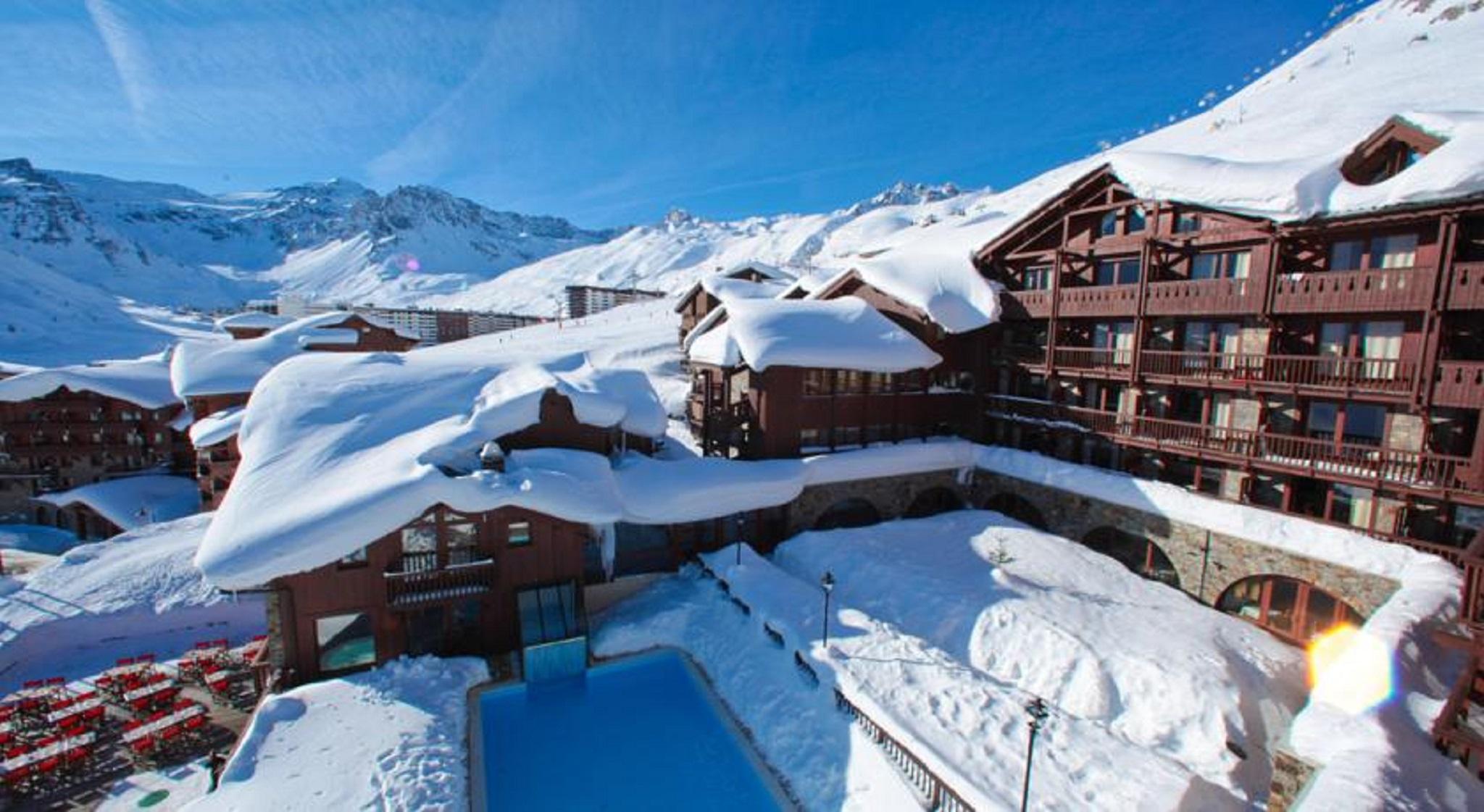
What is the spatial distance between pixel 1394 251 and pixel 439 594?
25166 millimetres

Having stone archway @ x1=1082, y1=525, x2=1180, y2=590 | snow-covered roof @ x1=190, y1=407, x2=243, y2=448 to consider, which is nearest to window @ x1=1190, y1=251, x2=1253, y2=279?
stone archway @ x1=1082, y1=525, x2=1180, y2=590

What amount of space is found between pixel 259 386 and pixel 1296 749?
908 inches

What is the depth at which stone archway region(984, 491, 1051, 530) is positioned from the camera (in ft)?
68.3

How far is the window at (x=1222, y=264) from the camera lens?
17375 millimetres

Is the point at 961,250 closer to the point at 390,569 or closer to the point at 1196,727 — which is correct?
the point at 1196,727

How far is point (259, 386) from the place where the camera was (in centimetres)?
1547

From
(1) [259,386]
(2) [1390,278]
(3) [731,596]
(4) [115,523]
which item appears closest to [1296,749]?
(3) [731,596]

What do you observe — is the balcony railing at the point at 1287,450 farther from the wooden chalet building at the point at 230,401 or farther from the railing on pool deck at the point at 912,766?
the wooden chalet building at the point at 230,401

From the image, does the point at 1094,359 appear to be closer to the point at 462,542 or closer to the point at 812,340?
the point at 812,340

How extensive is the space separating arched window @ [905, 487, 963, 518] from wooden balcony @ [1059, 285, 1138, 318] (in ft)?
26.0

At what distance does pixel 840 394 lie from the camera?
2100cm

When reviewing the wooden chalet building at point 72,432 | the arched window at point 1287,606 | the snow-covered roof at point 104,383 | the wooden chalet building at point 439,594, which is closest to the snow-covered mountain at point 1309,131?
the arched window at point 1287,606

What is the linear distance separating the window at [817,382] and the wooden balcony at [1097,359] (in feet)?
28.0

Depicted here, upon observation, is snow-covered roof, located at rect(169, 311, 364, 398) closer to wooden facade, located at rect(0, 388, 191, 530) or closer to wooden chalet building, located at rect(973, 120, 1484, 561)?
wooden facade, located at rect(0, 388, 191, 530)
